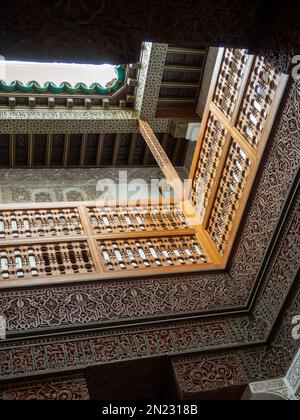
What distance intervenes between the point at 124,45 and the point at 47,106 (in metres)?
3.00

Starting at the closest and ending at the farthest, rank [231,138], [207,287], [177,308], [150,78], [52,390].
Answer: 1. [52,390]
2. [177,308]
3. [207,287]
4. [231,138]
5. [150,78]

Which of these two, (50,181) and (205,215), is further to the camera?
(50,181)

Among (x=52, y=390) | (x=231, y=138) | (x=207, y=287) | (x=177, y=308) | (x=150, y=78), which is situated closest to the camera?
(x=52, y=390)

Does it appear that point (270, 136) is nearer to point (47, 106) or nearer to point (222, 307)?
point (222, 307)

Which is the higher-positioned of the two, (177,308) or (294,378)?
(177,308)

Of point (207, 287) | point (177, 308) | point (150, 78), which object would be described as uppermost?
point (150, 78)

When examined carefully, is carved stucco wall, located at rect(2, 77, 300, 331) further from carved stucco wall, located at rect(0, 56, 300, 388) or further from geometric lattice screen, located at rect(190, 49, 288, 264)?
geometric lattice screen, located at rect(190, 49, 288, 264)

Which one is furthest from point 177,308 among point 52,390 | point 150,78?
point 150,78

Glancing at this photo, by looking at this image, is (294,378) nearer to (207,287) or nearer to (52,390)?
(207,287)

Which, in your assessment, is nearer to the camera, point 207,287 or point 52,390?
point 52,390

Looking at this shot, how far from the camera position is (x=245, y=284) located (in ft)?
12.4

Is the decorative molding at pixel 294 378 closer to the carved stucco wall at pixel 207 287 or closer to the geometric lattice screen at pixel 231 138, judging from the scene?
the carved stucco wall at pixel 207 287

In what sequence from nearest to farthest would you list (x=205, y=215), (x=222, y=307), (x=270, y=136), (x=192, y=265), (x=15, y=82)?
1. (x=270, y=136)
2. (x=222, y=307)
3. (x=192, y=265)
4. (x=205, y=215)
5. (x=15, y=82)
